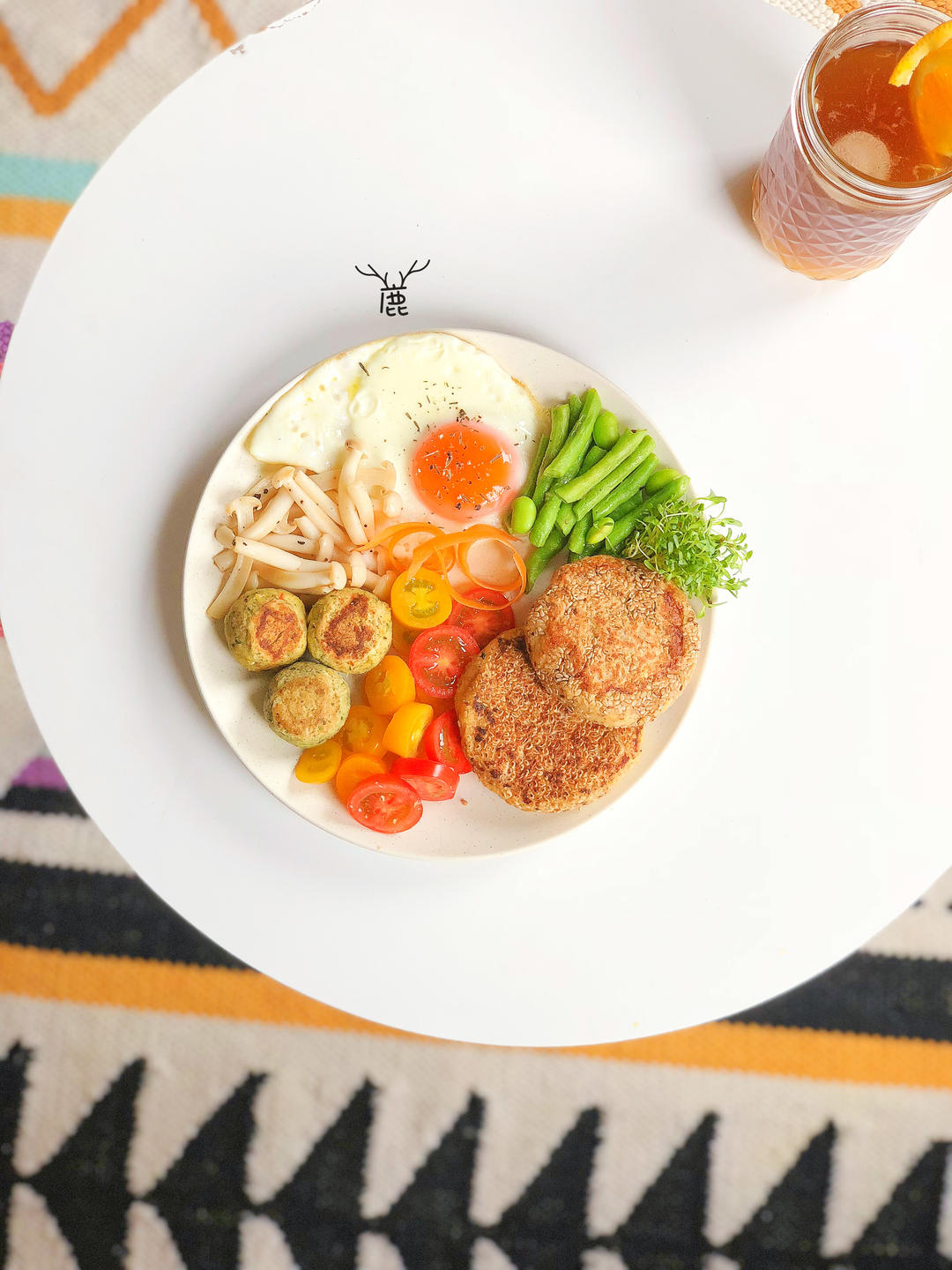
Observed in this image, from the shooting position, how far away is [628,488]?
284 cm

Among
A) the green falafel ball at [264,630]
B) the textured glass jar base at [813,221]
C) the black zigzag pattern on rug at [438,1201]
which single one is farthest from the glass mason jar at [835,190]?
the black zigzag pattern on rug at [438,1201]

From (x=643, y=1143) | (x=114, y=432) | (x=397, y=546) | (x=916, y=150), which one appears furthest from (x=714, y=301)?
(x=643, y=1143)

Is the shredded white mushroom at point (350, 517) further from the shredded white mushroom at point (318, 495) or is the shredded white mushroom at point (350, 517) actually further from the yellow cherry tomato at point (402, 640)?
the yellow cherry tomato at point (402, 640)

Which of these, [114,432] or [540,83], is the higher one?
[540,83]

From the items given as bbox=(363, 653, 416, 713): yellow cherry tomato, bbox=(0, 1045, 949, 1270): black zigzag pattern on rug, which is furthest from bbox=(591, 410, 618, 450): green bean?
bbox=(0, 1045, 949, 1270): black zigzag pattern on rug

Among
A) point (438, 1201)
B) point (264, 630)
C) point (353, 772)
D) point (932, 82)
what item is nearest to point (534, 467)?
point (264, 630)

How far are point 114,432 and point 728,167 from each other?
2.15 meters

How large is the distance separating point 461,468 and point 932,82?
5.30ft

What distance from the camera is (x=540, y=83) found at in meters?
2.86

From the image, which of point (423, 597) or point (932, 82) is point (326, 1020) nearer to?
point (423, 597)

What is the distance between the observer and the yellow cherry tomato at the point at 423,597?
9.45 feet

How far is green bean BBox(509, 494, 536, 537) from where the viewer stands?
2.85 metres

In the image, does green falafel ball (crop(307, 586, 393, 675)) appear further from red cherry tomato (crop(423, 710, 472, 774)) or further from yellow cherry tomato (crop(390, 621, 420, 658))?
red cherry tomato (crop(423, 710, 472, 774))

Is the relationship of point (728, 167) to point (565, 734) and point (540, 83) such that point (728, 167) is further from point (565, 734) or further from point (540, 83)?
point (565, 734)
